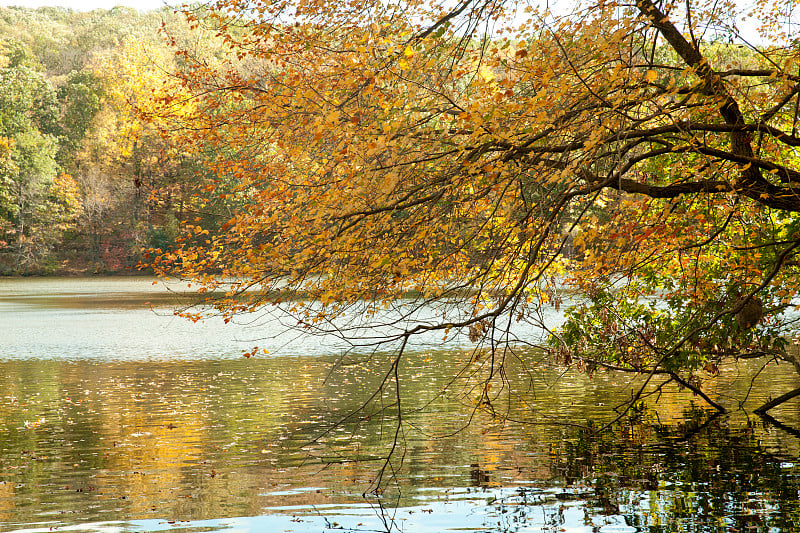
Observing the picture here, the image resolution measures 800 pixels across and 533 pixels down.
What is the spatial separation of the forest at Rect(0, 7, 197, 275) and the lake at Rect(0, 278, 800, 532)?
114 feet

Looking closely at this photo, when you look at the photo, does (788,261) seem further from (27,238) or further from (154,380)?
(27,238)

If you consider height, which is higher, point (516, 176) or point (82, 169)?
point (82, 169)

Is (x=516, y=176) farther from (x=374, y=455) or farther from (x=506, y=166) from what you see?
(x=374, y=455)

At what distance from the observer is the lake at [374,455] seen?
20.8 ft

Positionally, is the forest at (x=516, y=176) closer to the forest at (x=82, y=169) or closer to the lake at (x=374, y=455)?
the lake at (x=374, y=455)

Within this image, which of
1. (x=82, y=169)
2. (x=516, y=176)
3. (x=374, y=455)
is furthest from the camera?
(x=82, y=169)

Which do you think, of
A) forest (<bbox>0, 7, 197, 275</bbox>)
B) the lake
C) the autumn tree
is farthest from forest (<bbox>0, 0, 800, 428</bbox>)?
forest (<bbox>0, 7, 197, 275</bbox>)

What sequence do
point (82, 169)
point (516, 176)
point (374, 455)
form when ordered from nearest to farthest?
point (516, 176) < point (374, 455) < point (82, 169)

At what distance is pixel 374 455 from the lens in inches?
331

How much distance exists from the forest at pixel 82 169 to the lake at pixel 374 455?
3462cm

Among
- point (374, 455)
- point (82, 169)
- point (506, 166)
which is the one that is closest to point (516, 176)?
point (506, 166)

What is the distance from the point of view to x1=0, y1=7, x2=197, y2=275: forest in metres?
47.9

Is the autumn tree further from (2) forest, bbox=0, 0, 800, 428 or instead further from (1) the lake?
(1) the lake

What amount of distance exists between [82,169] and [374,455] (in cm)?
4834
